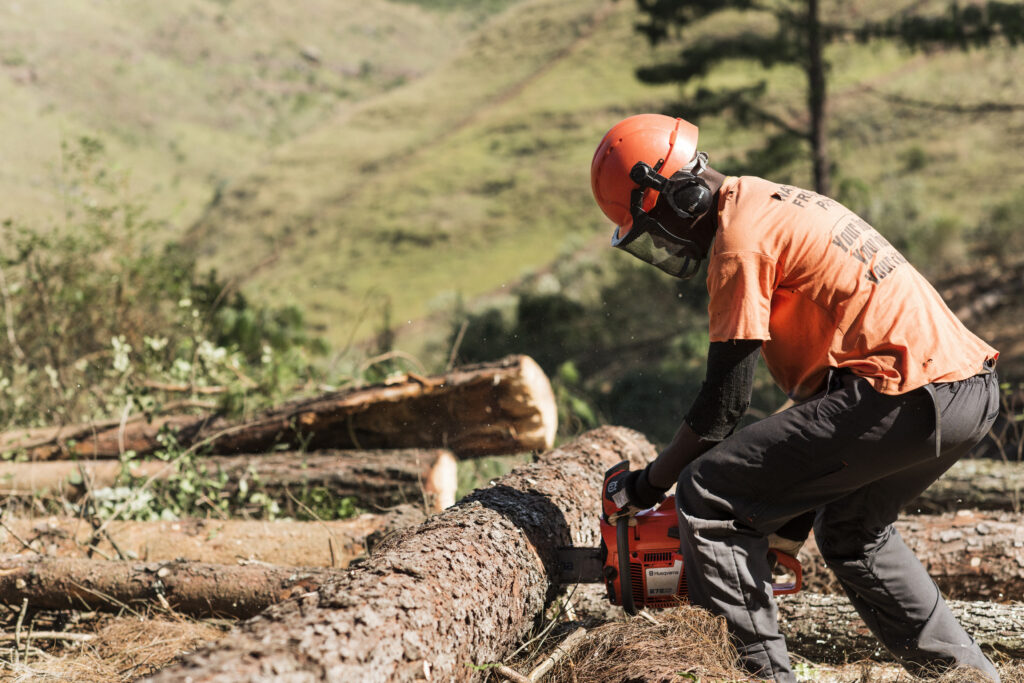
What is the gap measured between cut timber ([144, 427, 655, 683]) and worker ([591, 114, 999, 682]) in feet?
1.53

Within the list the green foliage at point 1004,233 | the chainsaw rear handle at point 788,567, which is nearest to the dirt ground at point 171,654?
the chainsaw rear handle at point 788,567

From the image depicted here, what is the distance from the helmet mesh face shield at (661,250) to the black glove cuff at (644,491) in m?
0.77

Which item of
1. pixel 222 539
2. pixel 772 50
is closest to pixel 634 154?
pixel 222 539

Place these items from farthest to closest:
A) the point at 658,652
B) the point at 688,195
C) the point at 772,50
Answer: the point at 772,50 → the point at 688,195 → the point at 658,652

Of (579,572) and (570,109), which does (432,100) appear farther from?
(579,572)

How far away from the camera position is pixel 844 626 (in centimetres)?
345

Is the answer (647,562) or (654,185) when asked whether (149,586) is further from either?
(654,185)

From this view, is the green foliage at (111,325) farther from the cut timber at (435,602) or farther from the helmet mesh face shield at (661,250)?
the helmet mesh face shield at (661,250)

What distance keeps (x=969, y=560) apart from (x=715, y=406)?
6.49 feet

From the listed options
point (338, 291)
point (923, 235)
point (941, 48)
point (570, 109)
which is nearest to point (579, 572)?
point (941, 48)

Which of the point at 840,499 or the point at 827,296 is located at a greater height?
the point at 827,296

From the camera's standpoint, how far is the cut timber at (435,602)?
1.97 m

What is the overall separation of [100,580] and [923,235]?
16939 mm

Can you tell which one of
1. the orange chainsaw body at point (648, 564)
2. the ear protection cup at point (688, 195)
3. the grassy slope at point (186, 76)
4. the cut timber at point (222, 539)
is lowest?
the cut timber at point (222, 539)
